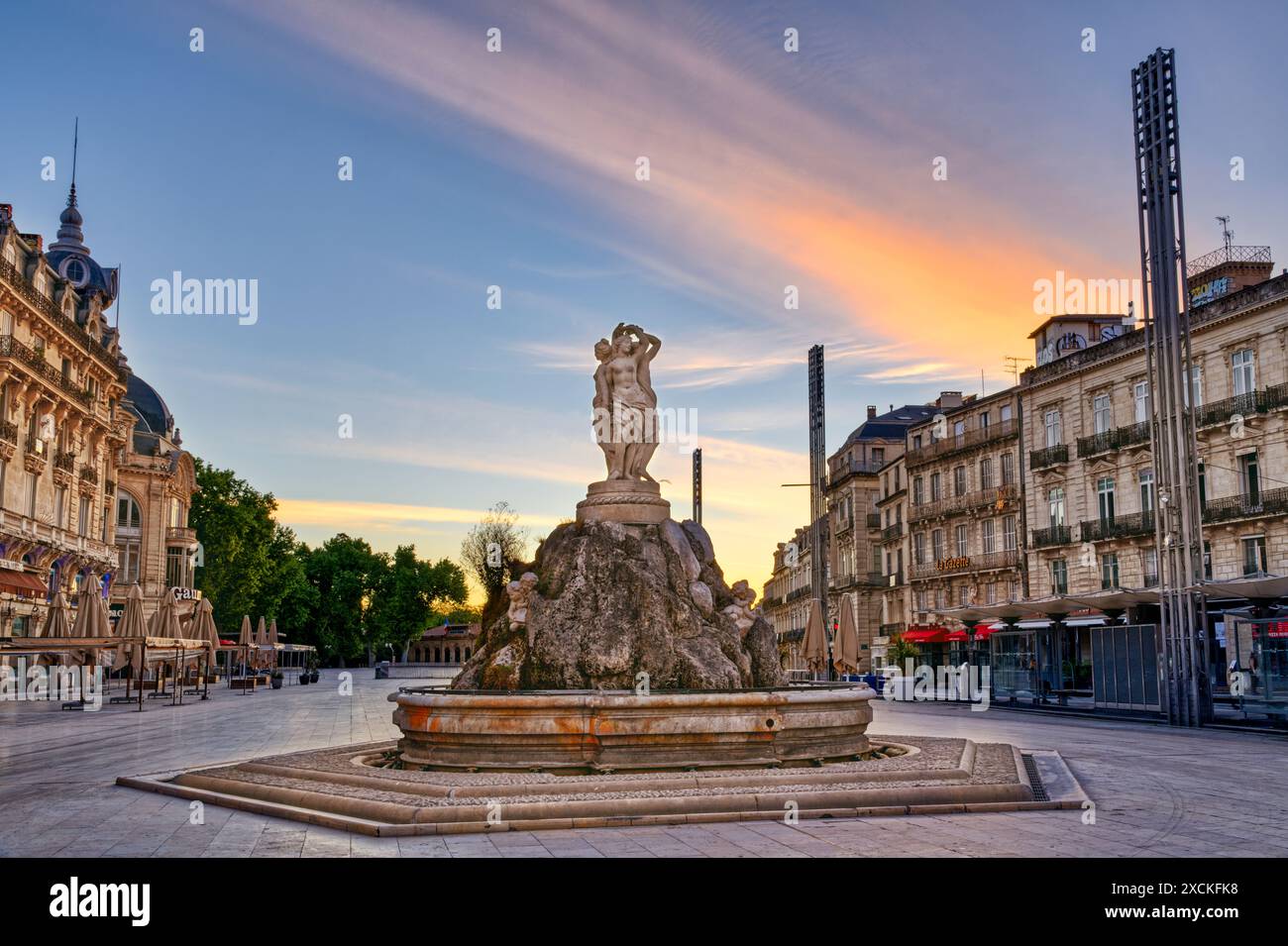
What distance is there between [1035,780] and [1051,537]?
115 ft

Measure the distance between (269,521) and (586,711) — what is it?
6737cm

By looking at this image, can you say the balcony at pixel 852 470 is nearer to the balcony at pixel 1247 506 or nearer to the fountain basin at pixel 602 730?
the balcony at pixel 1247 506

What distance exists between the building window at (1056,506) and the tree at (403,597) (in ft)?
241

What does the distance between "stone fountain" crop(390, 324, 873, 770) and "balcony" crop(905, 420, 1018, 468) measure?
3555 cm

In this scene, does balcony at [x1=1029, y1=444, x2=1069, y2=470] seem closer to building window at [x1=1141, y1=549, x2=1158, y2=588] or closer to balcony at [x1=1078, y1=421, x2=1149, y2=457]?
balcony at [x1=1078, y1=421, x2=1149, y2=457]

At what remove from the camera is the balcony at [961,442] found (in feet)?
163

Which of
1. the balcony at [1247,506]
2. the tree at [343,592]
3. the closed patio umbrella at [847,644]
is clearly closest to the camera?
the closed patio umbrella at [847,644]

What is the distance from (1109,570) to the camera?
42.2m

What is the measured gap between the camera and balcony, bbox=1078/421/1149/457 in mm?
40481

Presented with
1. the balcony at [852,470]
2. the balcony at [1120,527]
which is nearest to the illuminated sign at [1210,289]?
the balcony at [1120,527]

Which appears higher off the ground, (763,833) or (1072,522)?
(1072,522)

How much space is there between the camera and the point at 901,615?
60750 millimetres
